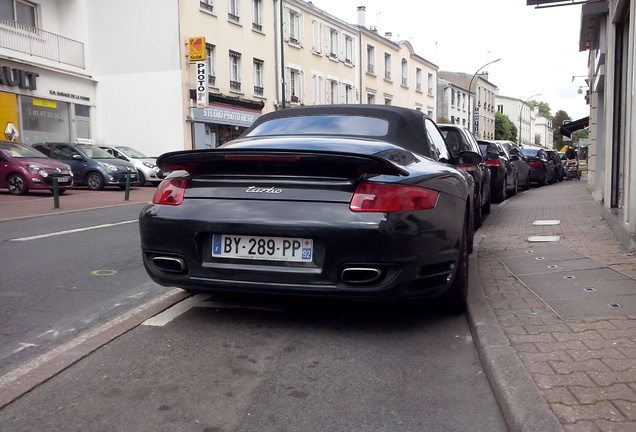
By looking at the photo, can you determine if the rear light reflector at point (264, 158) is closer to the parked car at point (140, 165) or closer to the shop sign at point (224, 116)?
the parked car at point (140, 165)

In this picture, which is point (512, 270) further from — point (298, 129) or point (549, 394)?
point (549, 394)

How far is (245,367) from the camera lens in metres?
3.42

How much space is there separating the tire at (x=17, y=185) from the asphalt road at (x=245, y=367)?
490 inches

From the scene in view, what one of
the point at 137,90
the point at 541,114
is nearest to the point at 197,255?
the point at 137,90

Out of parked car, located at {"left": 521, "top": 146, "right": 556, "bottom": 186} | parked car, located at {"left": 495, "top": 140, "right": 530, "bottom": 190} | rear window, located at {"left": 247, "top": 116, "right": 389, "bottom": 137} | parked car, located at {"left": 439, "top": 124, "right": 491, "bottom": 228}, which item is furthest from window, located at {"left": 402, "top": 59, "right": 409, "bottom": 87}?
rear window, located at {"left": 247, "top": 116, "right": 389, "bottom": 137}

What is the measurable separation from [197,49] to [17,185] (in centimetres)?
1144

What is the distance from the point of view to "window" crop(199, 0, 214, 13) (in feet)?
90.6

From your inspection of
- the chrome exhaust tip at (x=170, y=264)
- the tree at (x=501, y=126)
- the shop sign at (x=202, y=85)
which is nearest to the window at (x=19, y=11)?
the shop sign at (x=202, y=85)

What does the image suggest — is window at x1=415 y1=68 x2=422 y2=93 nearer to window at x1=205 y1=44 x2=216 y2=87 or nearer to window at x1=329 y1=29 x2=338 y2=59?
window at x1=329 y1=29 x2=338 y2=59

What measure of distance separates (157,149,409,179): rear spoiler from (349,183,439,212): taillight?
89mm

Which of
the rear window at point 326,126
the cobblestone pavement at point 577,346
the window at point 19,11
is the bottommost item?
the cobblestone pavement at point 577,346

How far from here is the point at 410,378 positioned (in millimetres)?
3291

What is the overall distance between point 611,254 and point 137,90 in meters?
24.4

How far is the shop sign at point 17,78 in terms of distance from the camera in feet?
70.5
